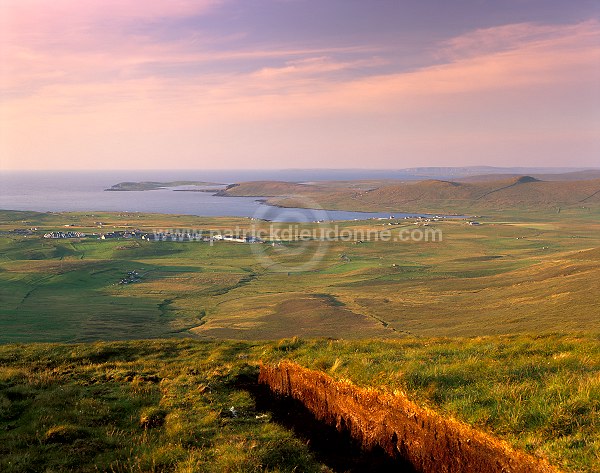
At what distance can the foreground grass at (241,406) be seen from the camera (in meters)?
9.85

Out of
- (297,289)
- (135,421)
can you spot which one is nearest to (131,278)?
→ (297,289)

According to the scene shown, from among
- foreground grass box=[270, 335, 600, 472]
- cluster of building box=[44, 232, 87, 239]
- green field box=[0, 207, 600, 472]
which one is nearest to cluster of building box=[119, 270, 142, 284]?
green field box=[0, 207, 600, 472]

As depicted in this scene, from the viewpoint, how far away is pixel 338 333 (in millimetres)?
51562

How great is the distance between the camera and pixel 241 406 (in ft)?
47.0

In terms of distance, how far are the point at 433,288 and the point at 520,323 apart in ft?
121

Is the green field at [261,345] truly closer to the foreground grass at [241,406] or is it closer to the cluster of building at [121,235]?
the foreground grass at [241,406]

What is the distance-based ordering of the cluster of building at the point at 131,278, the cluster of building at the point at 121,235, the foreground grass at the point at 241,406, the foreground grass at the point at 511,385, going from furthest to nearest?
the cluster of building at the point at 121,235 → the cluster of building at the point at 131,278 → the foreground grass at the point at 241,406 → the foreground grass at the point at 511,385

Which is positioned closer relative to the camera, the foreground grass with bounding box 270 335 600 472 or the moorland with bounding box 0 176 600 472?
the foreground grass with bounding box 270 335 600 472

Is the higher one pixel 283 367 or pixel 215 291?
pixel 283 367

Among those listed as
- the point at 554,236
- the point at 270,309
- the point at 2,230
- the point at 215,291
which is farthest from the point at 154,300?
the point at 554,236

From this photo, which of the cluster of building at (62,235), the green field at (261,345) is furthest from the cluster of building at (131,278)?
the cluster of building at (62,235)

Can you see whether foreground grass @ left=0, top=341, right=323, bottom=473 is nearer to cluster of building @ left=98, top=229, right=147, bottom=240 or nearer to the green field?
the green field

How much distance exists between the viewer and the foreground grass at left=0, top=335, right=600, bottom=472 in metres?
9.85

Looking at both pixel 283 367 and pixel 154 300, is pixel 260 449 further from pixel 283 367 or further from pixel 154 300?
pixel 154 300
